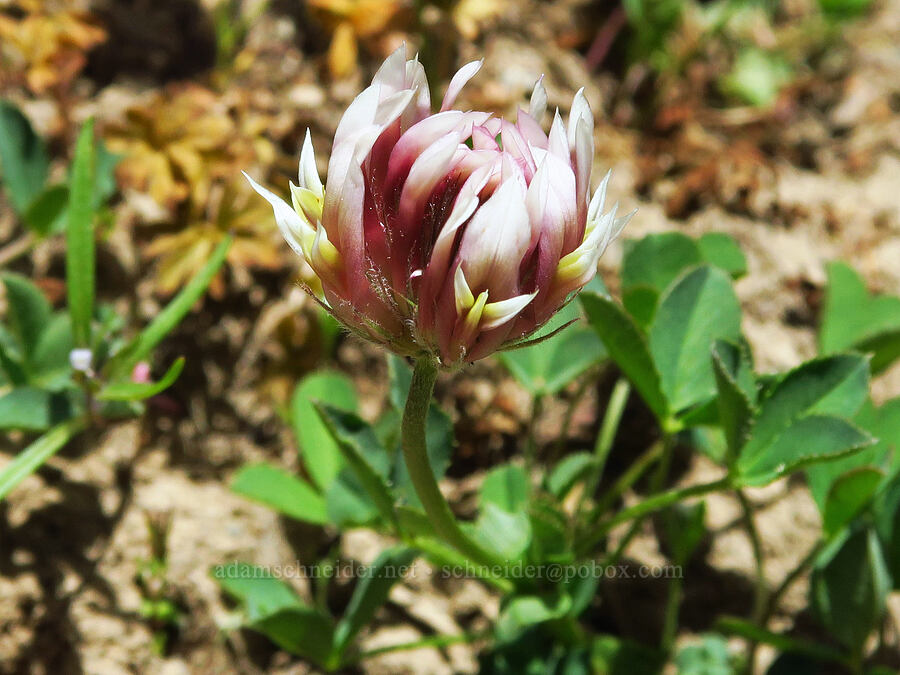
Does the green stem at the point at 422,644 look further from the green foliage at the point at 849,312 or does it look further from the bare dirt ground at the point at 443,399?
the green foliage at the point at 849,312

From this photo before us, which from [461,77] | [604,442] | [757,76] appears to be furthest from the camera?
[757,76]

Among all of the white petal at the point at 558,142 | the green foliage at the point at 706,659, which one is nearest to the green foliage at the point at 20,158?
the white petal at the point at 558,142

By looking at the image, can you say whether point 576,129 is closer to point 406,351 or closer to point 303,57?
point 406,351

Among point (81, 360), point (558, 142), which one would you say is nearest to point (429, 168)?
point (558, 142)

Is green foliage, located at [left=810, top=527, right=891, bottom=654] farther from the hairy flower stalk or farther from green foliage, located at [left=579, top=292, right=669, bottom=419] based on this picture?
the hairy flower stalk

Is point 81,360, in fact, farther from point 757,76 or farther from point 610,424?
point 757,76

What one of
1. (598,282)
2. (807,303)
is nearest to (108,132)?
(598,282)

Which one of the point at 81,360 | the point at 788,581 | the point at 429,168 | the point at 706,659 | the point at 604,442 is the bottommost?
the point at 706,659

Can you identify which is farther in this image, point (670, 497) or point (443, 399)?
point (443, 399)

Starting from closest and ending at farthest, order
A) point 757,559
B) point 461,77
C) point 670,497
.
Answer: point 461,77
point 670,497
point 757,559
